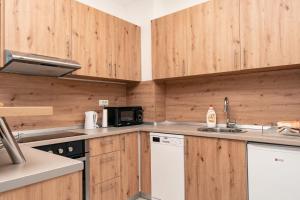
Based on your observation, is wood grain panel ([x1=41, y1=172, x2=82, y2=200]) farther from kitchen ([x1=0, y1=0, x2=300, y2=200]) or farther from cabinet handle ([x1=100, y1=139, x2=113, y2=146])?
cabinet handle ([x1=100, y1=139, x2=113, y2=146])

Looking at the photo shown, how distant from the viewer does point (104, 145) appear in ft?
7.36

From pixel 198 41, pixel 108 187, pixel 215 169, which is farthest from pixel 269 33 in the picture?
pixel 108 187

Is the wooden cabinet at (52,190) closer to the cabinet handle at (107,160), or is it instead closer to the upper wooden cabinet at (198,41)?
the cabinet handle at (107,160)

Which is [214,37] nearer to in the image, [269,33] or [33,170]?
[269,33]

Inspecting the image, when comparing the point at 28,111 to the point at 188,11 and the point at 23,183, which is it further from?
the point at 188,11

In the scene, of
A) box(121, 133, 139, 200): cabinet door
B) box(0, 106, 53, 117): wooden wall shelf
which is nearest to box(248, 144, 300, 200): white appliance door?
box(121, 133, 139, 200): cabinet door

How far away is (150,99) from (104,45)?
941 mm

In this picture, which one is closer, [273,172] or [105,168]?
[273,172]

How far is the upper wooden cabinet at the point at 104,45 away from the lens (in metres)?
2.34

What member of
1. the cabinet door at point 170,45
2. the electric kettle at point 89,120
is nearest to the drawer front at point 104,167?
the electric kettle at point 89,120

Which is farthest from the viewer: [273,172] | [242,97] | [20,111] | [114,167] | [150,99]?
[150,99]

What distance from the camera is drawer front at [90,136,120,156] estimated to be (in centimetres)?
214

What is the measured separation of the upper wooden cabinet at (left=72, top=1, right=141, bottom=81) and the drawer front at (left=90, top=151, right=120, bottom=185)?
3.01 feet

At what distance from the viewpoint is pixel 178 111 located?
9.88ft
